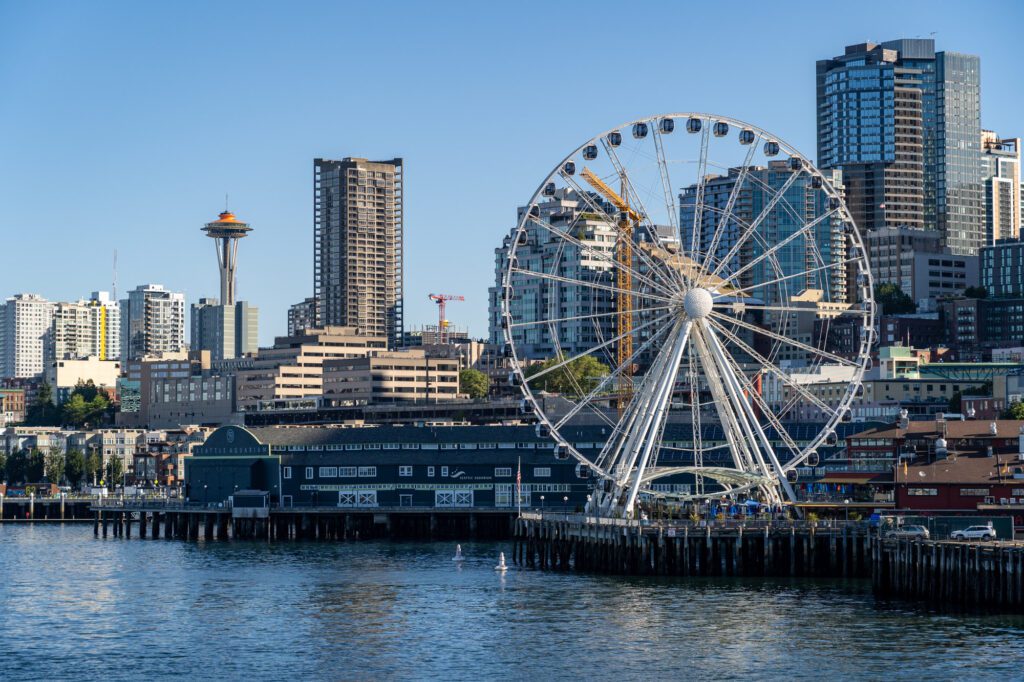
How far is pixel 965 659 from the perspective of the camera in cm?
7900

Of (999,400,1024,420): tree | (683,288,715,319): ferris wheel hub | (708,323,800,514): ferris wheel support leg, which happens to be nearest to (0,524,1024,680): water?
(708,323,800,514): ferris wheel support leg

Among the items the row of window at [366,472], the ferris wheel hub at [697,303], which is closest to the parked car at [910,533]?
the ferris wheel hub at [697,303]

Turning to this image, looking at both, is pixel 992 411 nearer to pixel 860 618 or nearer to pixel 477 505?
pixel 477 505

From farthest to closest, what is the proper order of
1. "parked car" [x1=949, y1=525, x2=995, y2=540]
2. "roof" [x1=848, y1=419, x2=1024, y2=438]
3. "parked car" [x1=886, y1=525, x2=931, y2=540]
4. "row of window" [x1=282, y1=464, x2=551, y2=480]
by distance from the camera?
1. "row of window" [x1=282, y1=464, x2=551, y2=480]
2. "roof" [x1=848, y1=419, x2=1024, y2=438]
3. "parked car" [x1=886, y1=525, x2=931, y2=540]
4. "parked car" [x1=949, y1=525, x2=995, y2=540]

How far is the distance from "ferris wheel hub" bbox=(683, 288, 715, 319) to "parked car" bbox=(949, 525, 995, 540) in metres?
21.5

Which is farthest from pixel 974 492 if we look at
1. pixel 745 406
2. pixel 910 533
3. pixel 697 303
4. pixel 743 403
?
pixel 697 303

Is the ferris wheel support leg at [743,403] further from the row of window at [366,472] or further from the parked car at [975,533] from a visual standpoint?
the row of window at [366,472]

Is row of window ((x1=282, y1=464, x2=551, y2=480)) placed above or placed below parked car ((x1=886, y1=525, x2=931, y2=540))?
above

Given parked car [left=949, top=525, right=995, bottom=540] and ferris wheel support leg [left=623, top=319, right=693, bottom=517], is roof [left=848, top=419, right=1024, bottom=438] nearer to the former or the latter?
ferris wheel support leg [left=623, top=319, right=693, bottom=517]

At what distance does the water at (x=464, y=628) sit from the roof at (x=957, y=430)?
102ft

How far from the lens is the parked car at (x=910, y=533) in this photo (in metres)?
99.9

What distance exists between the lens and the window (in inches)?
4547

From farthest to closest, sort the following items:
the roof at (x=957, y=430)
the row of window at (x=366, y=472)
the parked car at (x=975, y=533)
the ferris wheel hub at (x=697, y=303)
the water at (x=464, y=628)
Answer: the row of window at (x=366, y=472) → the roof at (x=957, y=430) → the ferris wheel hub at (x=697, y=303) → the parked car at (x=975, y=533) → the water at (x=464, y=628)

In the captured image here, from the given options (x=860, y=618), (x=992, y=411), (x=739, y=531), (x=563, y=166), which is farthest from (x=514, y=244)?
(x=992, y=411)
